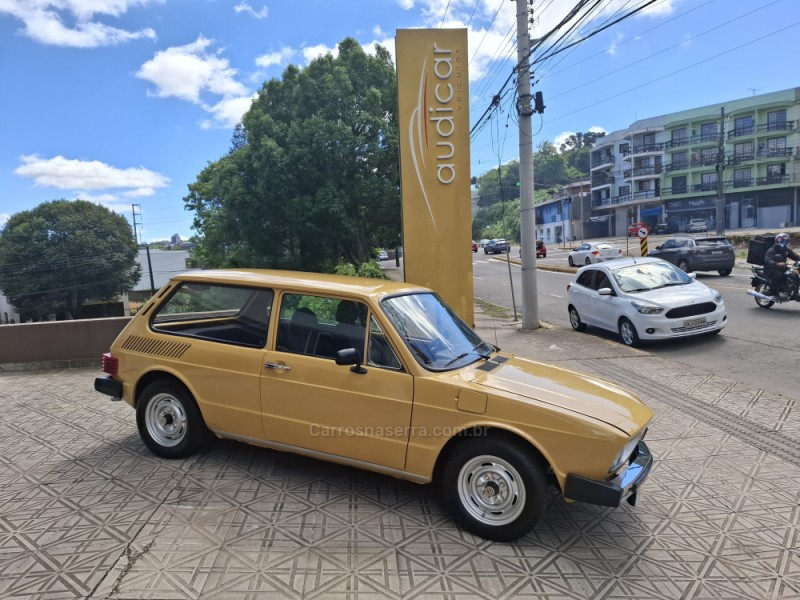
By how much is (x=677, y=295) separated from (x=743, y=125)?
58888 mm

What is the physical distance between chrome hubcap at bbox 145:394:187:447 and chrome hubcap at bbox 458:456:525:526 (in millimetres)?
2479

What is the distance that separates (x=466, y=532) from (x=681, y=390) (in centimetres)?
460

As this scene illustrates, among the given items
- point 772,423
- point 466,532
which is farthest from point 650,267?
point 466,532

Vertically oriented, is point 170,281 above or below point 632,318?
above

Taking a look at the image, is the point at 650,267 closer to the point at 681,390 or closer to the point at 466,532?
the point at 681,390

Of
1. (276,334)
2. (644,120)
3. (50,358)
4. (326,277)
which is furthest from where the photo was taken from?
(644,120)

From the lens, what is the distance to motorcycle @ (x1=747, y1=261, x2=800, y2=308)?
11.7 meters

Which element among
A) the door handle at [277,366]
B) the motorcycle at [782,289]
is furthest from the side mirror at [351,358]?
the motorcycle at [782,289]

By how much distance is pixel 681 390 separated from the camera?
6711 millimetres

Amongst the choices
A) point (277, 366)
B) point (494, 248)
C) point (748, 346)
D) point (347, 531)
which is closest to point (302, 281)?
point (277, 366)

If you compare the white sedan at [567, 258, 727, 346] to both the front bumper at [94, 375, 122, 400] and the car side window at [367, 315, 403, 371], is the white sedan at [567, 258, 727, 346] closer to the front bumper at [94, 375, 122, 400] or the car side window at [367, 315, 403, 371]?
the car side window at [367, 315, 403, 371]

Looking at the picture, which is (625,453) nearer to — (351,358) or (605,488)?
(605,488)

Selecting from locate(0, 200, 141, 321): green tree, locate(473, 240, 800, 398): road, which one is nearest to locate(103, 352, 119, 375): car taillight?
locate(473, 240, 800, 398): road

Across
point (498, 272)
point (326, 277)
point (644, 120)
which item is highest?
point (644, 120)
